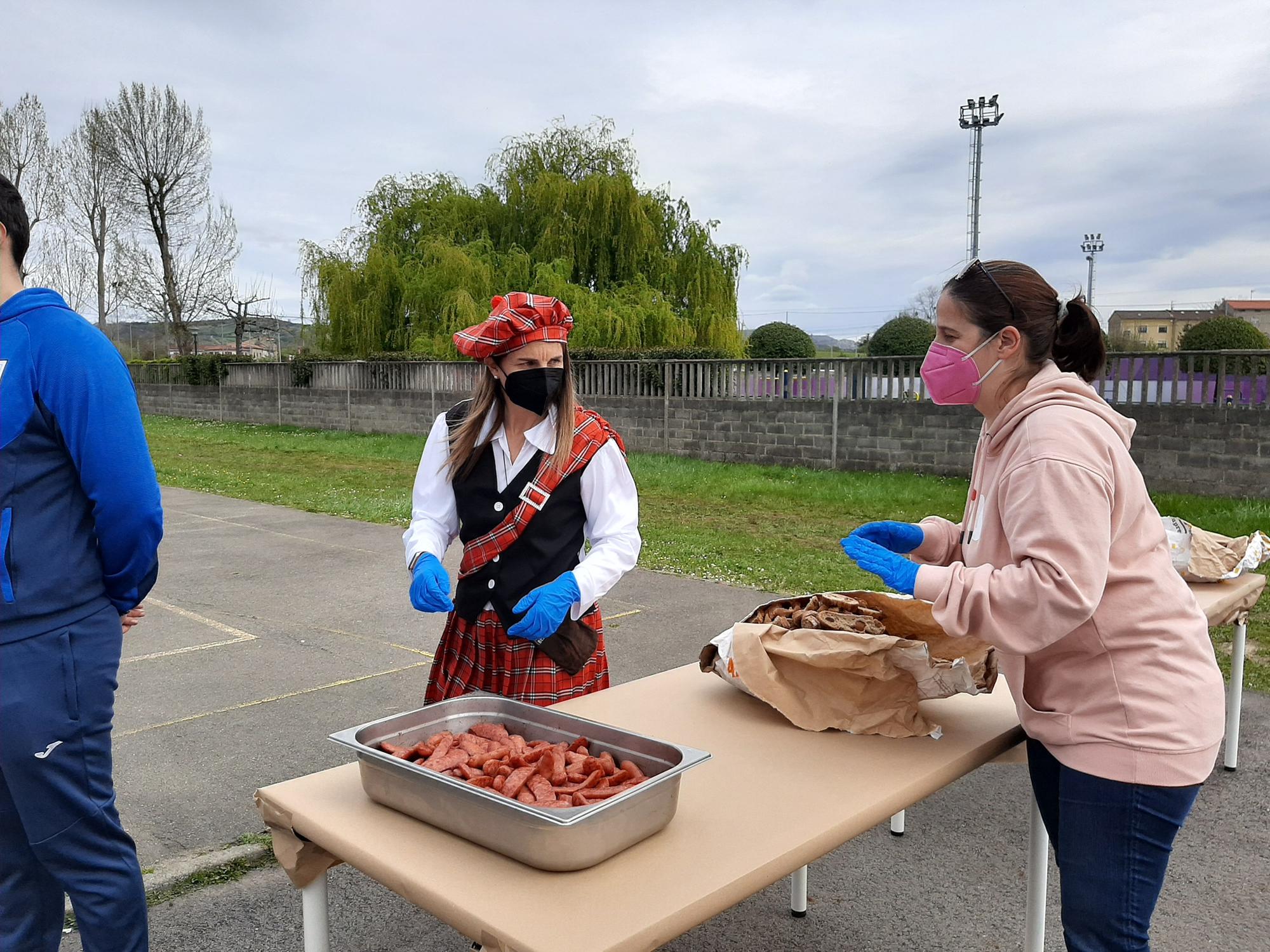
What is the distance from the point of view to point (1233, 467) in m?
11.7

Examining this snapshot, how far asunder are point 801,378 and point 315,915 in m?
14.6

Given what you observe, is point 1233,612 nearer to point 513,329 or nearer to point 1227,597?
point 1227,597

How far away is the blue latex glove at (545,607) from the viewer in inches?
92.9

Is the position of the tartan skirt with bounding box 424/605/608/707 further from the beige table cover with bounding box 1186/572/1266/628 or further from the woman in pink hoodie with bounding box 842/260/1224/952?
the beige table cover with bounding box 1186/572/1266/628

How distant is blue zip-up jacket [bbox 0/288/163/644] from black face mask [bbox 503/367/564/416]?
92 centimetres

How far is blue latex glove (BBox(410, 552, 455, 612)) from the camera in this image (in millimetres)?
2434

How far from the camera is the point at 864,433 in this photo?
15.0 m

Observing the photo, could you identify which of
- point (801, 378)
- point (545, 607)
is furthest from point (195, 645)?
point (801, 378)

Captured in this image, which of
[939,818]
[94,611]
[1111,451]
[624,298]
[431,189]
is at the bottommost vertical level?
[939,818]

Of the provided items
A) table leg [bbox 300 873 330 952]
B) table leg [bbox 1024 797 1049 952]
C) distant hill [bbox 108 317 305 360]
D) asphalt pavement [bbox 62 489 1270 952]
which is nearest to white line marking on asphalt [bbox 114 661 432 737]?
asphalt pavement [bbox 62 489 1270 952]

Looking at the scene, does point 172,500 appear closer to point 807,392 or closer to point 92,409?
point 807,392

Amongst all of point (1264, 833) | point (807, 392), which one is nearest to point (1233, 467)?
point (807, 392)

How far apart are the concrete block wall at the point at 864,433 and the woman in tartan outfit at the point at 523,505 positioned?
34.4 feet

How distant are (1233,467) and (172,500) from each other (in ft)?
41.5
